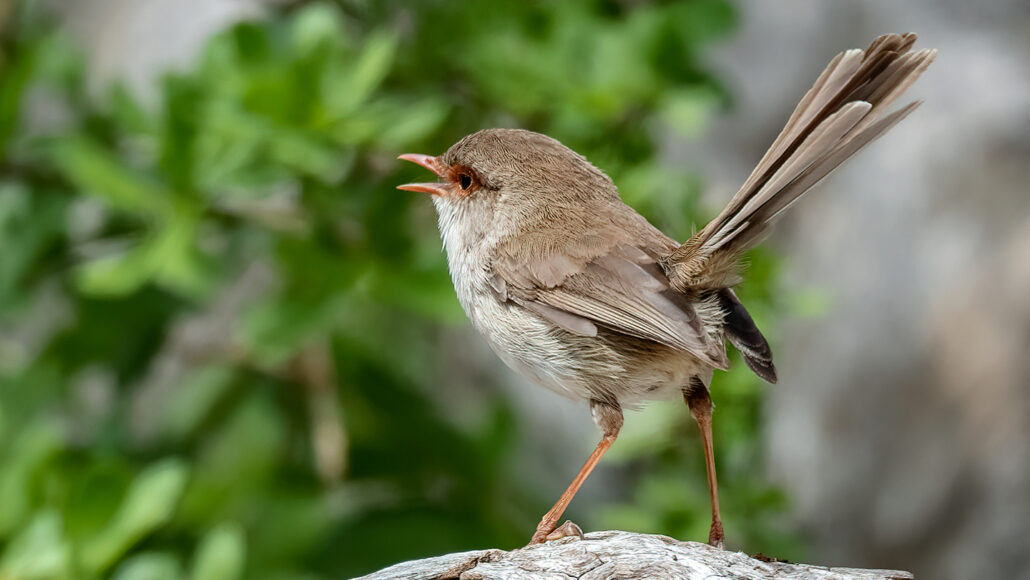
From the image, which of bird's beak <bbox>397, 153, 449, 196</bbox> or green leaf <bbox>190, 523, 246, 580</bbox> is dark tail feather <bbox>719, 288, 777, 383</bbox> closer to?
bird's beak <bbox>397, 153, 449, 196</bbox>

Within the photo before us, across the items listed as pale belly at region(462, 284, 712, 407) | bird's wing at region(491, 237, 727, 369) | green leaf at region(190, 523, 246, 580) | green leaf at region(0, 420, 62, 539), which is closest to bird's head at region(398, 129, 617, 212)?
bird's wing at region(491, 237, 727, 369)

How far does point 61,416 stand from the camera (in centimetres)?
574

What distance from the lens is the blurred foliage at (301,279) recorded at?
3838 millimetres

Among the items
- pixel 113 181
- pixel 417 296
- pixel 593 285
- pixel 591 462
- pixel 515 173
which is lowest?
pixel 591 462

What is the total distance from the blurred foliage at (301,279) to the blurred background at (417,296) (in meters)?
0.01

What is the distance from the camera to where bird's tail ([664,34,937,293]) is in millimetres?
1969

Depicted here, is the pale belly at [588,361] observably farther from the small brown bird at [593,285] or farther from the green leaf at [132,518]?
the green leaf at [132,518]

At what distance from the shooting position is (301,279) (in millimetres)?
3982

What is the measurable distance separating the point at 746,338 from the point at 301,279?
2.08 metres

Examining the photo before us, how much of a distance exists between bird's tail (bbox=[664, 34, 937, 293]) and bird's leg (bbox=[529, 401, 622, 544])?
465mm

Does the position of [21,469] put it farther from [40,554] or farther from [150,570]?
[150,570]

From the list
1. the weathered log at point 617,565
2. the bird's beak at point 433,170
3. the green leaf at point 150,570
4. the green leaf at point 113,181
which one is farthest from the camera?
the green leaf at point 113,181

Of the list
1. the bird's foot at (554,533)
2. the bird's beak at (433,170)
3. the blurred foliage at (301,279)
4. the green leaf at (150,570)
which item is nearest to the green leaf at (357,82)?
the blurred foliage at (301,279)

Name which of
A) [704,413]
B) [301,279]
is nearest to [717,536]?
[704,413]
